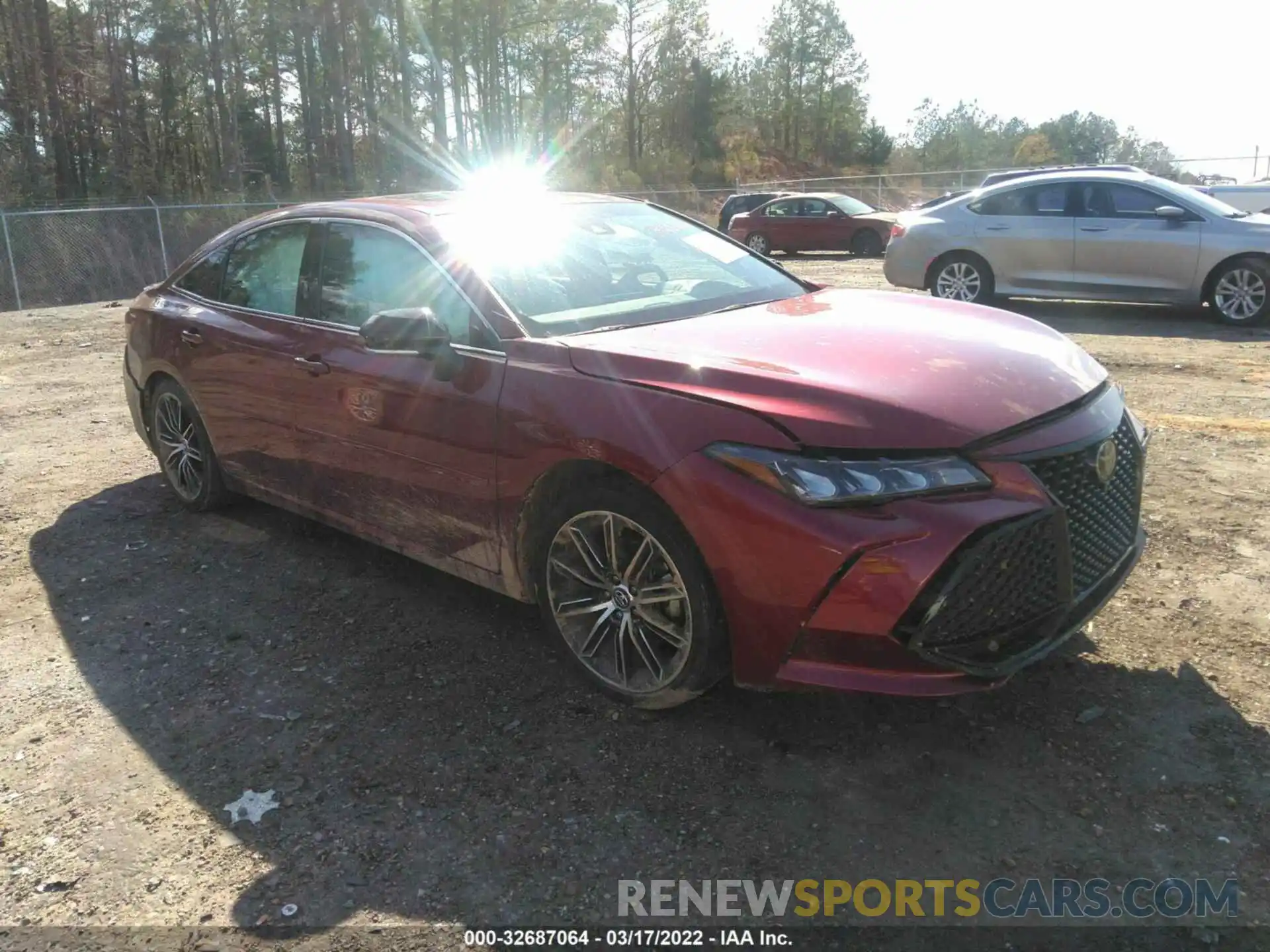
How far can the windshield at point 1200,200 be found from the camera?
33.7 ft

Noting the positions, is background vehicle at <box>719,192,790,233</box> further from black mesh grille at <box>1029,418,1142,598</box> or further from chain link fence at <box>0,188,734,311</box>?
black mesh grille at <box>1029,418,1142,598</box>

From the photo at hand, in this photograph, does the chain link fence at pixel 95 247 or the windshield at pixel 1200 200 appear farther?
the chain link fence at pixel 95 247

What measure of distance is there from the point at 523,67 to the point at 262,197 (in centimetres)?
2406

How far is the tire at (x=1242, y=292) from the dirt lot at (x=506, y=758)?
259 inches

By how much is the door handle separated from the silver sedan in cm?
928

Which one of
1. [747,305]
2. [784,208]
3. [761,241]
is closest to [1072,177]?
[747,305]

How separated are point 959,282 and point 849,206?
468 inches

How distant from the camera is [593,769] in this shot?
3.03 m

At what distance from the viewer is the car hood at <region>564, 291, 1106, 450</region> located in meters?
2.77

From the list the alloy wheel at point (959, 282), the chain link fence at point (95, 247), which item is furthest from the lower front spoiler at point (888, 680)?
the chain link fence at point (95, 247)

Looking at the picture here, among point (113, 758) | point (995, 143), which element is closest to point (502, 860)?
point (113, 758)

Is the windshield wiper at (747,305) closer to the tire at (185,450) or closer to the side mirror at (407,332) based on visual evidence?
the side mirror at (407,332)

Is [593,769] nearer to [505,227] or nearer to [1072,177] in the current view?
[505,227]

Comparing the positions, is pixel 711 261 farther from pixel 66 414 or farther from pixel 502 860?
pixel 66 414
